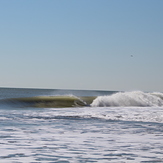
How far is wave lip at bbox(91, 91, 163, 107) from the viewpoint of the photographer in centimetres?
4822

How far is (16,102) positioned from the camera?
46344mm

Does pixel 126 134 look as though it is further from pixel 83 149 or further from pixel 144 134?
pixel 83 149

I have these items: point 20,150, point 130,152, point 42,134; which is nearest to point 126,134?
point 42,134

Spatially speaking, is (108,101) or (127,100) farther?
(127,100)

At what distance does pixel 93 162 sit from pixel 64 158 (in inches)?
37.6

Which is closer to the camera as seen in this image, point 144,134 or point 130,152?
point 130,152

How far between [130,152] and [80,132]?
5.25m

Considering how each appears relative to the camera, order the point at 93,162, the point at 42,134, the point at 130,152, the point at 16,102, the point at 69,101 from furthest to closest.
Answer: the point at 69,101 → the point at 16,102 → the point at 42,134 → the point at 130,152 → the point at 93,162

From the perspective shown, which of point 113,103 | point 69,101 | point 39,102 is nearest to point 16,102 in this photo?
point 39,102

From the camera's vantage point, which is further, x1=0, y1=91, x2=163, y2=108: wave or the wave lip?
the wave lip

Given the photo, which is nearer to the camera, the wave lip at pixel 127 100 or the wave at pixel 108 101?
the wave at pixel 108 101

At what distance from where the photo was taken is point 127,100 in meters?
50.3

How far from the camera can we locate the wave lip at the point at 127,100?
4822 cm

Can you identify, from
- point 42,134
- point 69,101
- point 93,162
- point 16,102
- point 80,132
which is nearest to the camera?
point 93,162
